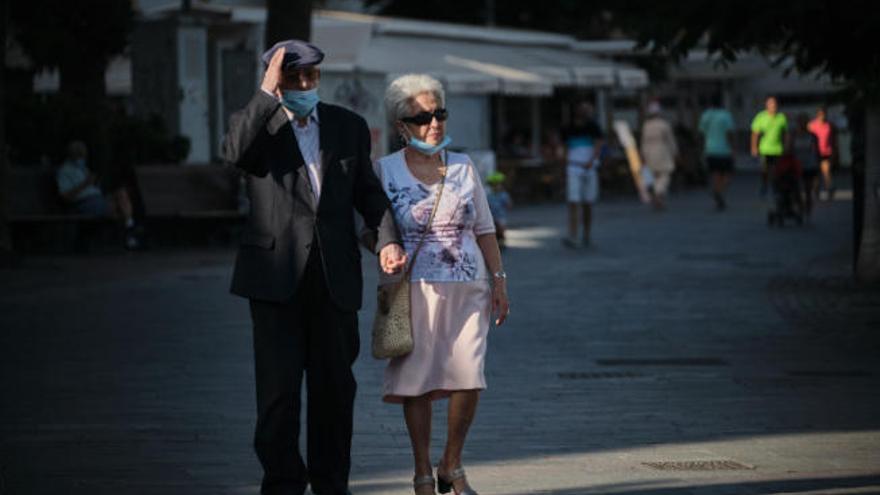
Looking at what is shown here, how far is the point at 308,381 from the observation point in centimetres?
741

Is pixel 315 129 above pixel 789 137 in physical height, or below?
above

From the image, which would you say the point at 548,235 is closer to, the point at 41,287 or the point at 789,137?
the point at 789,137

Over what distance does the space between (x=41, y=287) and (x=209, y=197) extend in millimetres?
6647

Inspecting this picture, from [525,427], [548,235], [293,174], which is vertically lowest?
[548,235]

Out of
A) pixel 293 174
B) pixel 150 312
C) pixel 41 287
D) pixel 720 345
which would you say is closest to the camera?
pixel 293 174

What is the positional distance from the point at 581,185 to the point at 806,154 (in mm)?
7581

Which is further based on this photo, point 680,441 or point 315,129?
point 680,441

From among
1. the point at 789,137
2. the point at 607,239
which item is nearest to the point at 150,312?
the point at 607,239

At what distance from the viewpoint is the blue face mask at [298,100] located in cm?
721

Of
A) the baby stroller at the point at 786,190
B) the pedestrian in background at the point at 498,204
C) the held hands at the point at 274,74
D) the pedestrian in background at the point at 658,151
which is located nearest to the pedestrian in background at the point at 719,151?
the pedestrian in background at the point at 658,151

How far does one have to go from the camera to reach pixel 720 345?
44.5 ft

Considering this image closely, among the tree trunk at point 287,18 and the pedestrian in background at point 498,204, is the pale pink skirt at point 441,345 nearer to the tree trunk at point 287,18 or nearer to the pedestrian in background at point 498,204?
the pedestrian in background at point 498,204

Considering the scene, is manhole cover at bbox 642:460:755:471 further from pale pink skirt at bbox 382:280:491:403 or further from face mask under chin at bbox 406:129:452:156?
face mask under chin at bbox 406:129:452:156

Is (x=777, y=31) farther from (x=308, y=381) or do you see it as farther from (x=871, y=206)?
(x=308, y=381)
